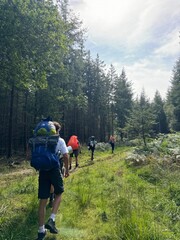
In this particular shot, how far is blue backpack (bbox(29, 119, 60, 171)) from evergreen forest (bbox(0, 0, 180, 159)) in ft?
30.3

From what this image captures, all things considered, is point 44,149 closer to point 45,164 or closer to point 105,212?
point 45,164

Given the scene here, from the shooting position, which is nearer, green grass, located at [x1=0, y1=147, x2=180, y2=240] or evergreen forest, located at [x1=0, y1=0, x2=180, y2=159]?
green grass, located at [x1=0, y1=147, x2=180, y2=240]

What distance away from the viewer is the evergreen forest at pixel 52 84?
12828mm

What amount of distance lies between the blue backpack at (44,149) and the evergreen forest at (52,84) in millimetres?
9240

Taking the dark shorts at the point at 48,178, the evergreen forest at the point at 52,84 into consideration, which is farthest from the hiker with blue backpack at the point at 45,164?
the evergreen forest at the point at 52,84

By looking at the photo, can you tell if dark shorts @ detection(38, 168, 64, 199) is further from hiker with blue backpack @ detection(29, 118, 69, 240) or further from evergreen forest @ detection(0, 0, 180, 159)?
evergreen forest @ detection(0, 0, 180, 159)

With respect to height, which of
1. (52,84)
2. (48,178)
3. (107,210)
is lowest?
(107,210)

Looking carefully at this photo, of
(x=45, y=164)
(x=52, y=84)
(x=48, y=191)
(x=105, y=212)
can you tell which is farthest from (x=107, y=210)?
(x=52, y=84)

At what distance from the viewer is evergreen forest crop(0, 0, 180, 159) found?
1283 centimetres

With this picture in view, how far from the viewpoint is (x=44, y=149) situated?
4.58 m

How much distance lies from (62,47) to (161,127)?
178ft

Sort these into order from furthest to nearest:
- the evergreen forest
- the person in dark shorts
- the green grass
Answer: the evergreen forest, the person in dark shorts, the green grass

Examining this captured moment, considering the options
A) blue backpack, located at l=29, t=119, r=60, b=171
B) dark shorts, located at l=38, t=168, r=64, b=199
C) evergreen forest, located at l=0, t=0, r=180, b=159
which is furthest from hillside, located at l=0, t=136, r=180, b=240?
evergreen forest, located at l=0, t=0, r=180, b=159

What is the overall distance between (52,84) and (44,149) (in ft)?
76.0
